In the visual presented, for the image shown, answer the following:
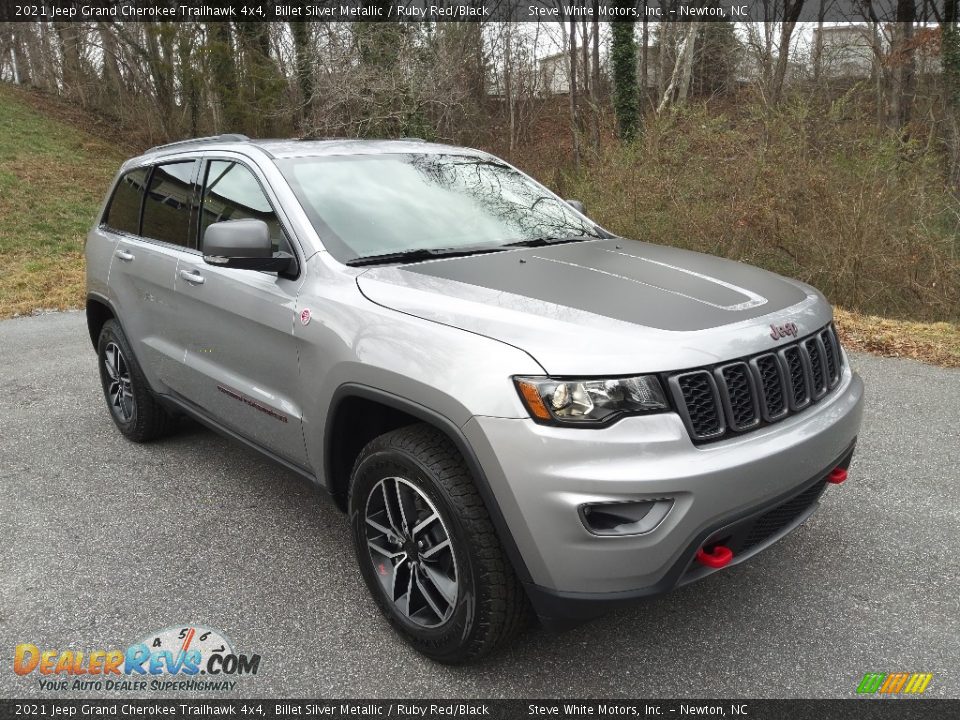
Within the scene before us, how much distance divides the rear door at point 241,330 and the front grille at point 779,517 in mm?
1736

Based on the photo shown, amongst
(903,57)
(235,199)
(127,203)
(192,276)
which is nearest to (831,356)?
(235,199)

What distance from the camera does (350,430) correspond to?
297 cm

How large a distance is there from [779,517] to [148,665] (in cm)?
226

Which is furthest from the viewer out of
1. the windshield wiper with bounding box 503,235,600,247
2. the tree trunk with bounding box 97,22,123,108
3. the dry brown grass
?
the tree trunk with bounding box 97,22,123,108

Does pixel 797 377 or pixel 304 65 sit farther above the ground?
pixel 304 65

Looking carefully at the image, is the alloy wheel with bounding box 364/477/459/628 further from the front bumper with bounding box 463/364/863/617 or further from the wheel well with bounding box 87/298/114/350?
the wheel well with bounding box 87/298/114/350

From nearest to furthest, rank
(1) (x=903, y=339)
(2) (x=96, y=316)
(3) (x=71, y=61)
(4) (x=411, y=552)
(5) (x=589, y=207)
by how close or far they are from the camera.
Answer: (4) (x=411, y=552), (2) (x=96, y=316), (1) (x=903, y=339), (5) (x=589, y=207), (3) (x=71, y=61)

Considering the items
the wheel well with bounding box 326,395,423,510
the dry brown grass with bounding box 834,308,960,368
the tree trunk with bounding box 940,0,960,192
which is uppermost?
the tree trunk with bounding box 940,0,960,192

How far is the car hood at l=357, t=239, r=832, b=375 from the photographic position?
7.53 ft

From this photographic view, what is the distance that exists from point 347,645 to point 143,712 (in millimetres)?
696

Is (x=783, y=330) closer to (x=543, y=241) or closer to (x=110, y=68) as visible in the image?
(x=543, y=241)

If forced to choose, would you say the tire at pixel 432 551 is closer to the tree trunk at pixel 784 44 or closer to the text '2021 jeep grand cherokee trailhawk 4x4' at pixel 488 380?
the text '2021 jeep grand cherokee trailhawk 4x4' at pixel 488 380

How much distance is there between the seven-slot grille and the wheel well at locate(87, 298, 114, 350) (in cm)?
391

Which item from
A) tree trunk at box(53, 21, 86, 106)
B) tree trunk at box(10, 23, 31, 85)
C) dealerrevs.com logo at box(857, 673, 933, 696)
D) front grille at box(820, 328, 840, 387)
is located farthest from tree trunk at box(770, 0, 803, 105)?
tree trunk at box(10, 23, 31, 85)
